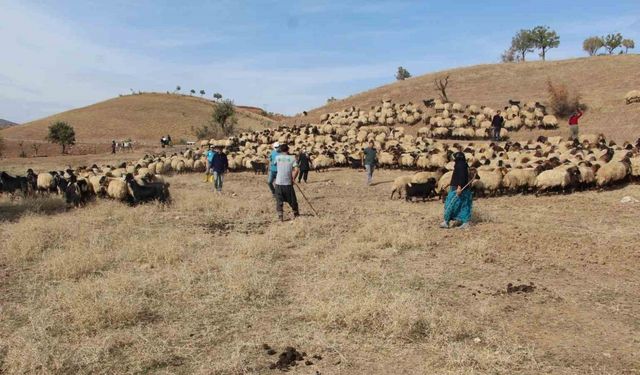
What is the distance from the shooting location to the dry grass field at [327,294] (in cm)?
445

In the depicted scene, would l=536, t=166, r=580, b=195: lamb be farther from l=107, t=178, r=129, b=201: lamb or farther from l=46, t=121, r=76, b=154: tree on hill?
l=46, t=121, r=76, b=154: tree on hill

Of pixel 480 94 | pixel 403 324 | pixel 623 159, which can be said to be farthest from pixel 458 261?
pixel 480 94

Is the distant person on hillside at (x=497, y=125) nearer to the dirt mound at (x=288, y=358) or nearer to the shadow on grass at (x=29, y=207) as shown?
the shadow on grass at (x=29, y=207)

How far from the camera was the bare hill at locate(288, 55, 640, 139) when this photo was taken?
2434 centimetres

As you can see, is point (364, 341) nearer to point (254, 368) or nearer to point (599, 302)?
point (254, 368)

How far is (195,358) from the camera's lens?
4469mm

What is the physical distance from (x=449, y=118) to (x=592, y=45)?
136 ft

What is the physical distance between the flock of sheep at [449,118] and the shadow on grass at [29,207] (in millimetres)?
18439

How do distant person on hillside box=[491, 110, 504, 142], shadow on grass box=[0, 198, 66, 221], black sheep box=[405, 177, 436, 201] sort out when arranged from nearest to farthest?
shadow on grass box=[0, 198, 66, 221], black sheep box=[405, 177, 436, 201], distant person on hillside box=[491, 110, 504, 142]

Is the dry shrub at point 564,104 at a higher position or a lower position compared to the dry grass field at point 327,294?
higher

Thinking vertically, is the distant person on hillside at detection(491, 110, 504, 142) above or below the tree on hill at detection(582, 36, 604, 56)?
below

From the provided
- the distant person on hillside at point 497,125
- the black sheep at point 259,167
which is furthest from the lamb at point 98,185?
the distant person on hillside at point 497,125

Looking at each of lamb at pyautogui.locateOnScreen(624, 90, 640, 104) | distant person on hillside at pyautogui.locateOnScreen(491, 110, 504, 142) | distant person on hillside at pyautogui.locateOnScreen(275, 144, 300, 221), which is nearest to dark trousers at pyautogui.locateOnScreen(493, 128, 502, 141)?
distant person on hillside at pyautogui.locateOnScreen(491, 110, 504, 142)

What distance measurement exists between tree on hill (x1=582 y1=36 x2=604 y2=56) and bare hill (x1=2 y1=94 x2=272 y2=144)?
40.2 m
